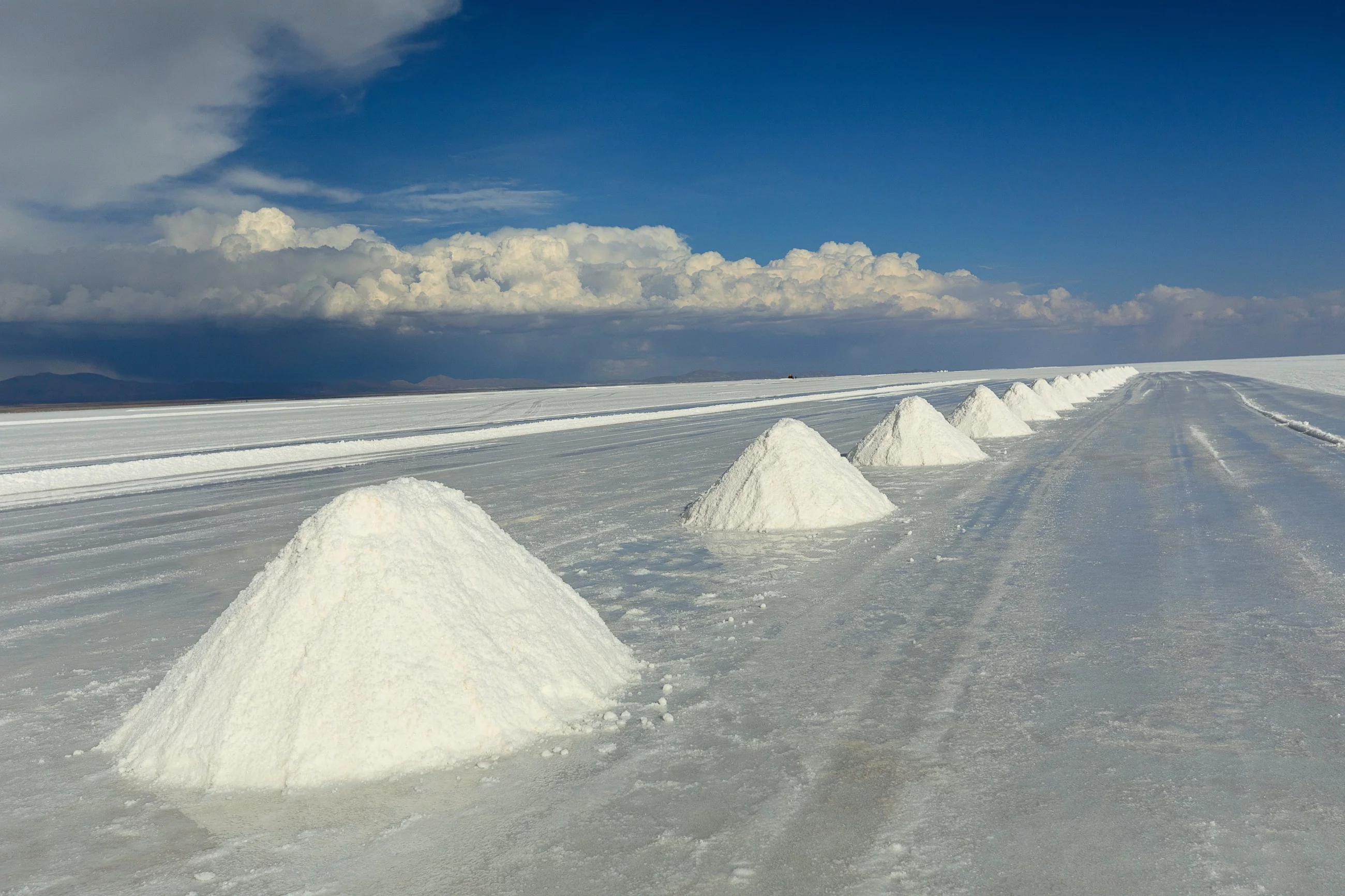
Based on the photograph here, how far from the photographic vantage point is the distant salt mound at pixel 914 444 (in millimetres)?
15305

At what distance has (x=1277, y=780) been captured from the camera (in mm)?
3592

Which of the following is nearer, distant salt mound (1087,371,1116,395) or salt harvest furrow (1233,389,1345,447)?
salt harvest furrow (1233,389,1345,447)

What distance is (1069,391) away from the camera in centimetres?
3512

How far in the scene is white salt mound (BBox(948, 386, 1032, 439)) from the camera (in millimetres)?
20578

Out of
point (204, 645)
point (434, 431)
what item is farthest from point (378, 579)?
point (434, 431)

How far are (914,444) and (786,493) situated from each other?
6.25 meters

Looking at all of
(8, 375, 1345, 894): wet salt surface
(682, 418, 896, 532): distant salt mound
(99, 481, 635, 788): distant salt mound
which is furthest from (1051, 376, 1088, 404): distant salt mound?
(99, 481, 635, 788): distant salt mound

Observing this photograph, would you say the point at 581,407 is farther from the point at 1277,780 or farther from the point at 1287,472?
the point at 1277,780

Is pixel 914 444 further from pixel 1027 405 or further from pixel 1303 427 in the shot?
pixel 1027 405

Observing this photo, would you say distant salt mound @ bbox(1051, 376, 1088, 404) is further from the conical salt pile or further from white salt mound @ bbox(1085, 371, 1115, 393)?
white salt mound @ bbox(1085, 371, 1115, 393)

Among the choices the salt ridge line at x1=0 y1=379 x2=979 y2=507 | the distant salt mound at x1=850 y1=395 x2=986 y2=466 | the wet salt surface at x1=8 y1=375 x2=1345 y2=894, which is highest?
the distant salt mound at x1=850 y1=395 x2=986 y2=466

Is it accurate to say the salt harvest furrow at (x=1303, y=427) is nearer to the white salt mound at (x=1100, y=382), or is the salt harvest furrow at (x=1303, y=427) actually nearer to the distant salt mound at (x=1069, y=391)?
the distant salt mound at (x=1069, y=391)

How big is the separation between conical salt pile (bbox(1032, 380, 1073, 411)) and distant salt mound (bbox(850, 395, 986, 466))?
1381 centimetres

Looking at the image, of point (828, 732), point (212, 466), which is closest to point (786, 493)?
point (828, 732)
